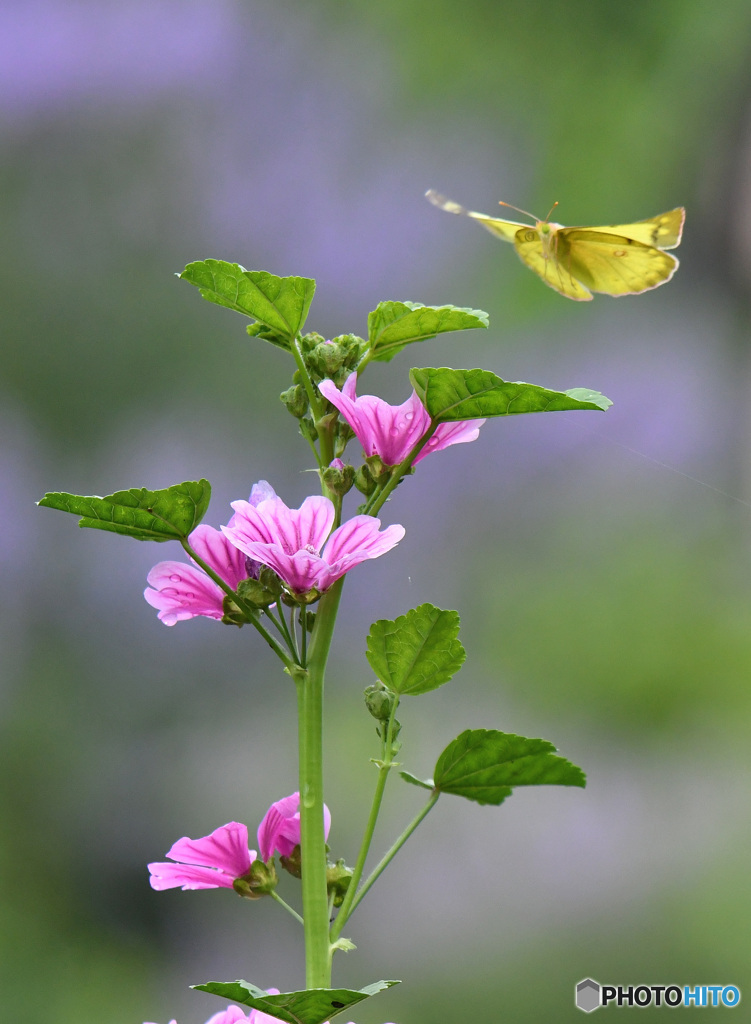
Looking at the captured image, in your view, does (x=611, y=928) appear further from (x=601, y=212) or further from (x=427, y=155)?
(x=427, y=155)

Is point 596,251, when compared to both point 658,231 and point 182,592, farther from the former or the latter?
point 182,592

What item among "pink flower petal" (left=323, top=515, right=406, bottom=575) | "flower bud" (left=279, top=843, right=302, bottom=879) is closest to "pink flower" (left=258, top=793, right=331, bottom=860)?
"flower bud" (left=279, top=843, right=302, bottom=879)

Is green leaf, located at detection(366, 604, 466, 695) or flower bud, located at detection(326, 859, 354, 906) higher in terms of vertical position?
green leaf, located at detection(366, 604, 466, 695)

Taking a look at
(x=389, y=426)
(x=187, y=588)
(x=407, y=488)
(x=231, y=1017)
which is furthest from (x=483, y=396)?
(x=407, y=488)

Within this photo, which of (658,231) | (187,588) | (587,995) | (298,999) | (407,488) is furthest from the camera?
(407,488)

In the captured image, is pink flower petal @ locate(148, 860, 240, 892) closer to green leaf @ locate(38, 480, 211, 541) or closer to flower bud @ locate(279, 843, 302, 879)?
flower bud @ locate(279, 843, 302, 879)

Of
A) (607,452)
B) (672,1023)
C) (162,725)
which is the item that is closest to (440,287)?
(607,452)
